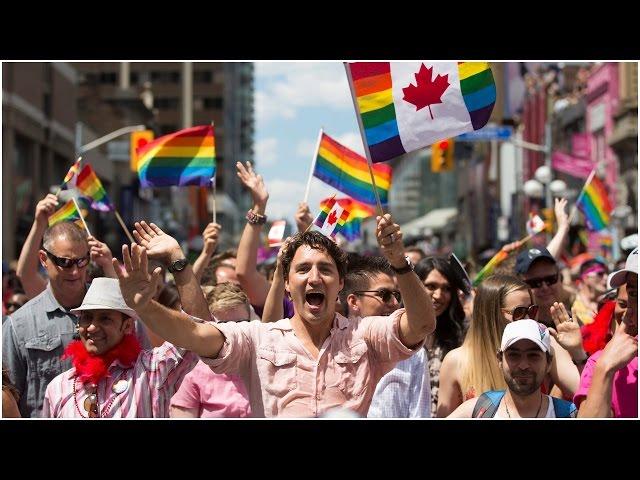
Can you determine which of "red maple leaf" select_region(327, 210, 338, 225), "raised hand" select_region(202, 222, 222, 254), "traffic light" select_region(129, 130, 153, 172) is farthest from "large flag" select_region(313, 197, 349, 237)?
"traffic light" select_region(129, 130, 153, 172)

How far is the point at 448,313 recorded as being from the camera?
7.24 meters

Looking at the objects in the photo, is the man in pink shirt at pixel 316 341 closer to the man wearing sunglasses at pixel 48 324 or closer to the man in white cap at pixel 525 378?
the man in white cap at pixel 525 378

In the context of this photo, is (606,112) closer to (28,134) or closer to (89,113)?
(28,134)

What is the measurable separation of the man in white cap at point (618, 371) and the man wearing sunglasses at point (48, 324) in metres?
2.61

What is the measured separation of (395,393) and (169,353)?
120 centimetres

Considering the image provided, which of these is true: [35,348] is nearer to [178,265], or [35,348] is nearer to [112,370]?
[112,370]

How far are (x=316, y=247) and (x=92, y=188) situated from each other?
18.8ft

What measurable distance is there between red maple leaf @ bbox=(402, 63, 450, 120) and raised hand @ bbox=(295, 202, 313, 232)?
2.42 metres

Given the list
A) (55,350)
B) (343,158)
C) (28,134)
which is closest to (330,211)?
(55,350)

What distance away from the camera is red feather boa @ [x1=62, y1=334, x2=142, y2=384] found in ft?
17.0

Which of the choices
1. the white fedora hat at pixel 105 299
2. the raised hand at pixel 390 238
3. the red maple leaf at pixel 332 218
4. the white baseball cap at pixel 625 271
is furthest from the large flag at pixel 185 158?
the raised hand at pixel 390 238

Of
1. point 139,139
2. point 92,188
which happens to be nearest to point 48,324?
point 92,188

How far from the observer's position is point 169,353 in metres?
5.11

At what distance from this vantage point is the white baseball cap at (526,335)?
4.62 metres
